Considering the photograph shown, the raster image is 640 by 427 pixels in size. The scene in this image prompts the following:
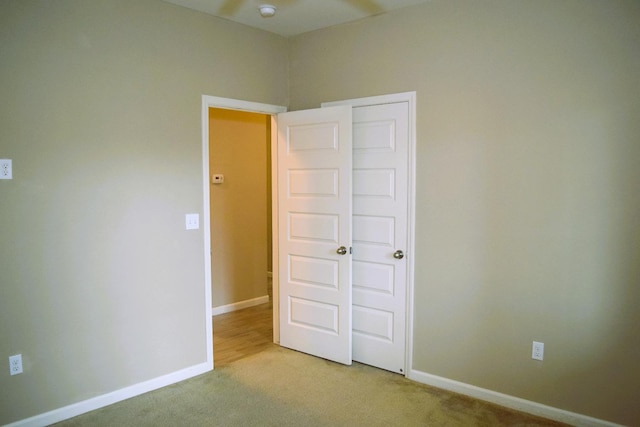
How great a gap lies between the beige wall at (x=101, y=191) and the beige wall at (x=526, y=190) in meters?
1.56

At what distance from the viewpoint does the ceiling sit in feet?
10.6

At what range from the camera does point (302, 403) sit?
3055 millimetres

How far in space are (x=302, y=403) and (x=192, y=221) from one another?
5.17ft

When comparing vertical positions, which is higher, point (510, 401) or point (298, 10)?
point (298, 10)

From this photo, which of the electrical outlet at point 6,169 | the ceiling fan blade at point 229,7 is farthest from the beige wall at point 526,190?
the electrical outlet at point 6,169

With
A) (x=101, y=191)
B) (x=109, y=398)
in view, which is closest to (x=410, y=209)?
(x=101, y=191)

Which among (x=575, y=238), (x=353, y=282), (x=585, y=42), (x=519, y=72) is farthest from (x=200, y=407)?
(x=585, y=42)

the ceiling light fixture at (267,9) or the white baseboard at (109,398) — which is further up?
the ceiling light fixture at (267,9)

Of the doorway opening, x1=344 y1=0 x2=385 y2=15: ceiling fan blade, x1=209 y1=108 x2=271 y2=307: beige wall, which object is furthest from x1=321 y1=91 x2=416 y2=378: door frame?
x1=209 y1=108 x2=271 y2=307: beige wall

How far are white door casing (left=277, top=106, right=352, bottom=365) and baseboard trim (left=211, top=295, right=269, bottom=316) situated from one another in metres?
1.32

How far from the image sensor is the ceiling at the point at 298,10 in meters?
3.23

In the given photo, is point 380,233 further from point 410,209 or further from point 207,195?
point 207,195

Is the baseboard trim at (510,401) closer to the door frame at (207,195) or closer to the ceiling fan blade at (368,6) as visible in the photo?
the door frame at (207,195)

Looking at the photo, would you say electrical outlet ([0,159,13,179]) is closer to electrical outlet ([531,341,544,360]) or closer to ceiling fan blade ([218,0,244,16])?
ceiling fan blade ([218,0,244,16])
